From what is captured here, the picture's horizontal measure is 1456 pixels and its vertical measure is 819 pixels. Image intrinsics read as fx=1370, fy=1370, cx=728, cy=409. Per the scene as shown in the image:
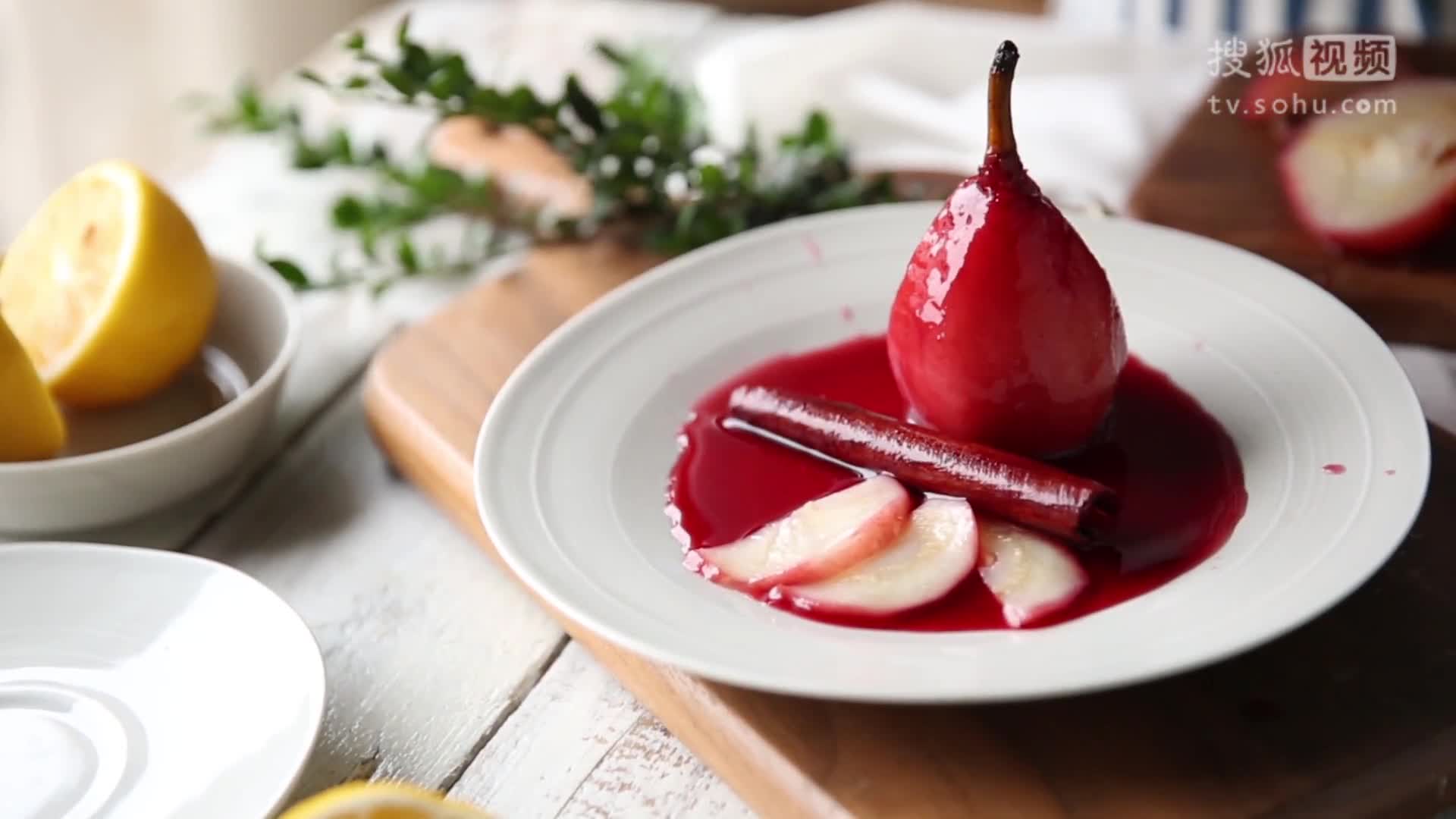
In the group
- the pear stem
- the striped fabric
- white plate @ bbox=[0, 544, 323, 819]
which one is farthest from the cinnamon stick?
the striped fabric

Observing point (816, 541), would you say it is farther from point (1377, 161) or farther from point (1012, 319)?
point (1377, 161)

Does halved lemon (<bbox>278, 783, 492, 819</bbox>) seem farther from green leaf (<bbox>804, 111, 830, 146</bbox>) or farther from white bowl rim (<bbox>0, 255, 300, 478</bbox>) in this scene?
green leaf (<bbox>804, 111, 830, 146</bbox>)

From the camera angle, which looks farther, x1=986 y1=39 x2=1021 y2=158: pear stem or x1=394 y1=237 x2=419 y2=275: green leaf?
x1=394 y1=237 x2=419 y2=275: green leaf

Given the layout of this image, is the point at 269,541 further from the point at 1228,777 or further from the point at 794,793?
the point at 1228,777

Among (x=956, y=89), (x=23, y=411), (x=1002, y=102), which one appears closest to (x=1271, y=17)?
(x=956, y=89)

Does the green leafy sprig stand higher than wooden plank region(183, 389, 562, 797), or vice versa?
the green leafy sprig

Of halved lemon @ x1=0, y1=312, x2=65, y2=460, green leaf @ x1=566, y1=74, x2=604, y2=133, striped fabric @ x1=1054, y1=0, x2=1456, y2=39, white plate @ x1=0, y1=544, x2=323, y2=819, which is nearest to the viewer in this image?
white plate @ x1=0, y1=544, x2=323, y2=819
